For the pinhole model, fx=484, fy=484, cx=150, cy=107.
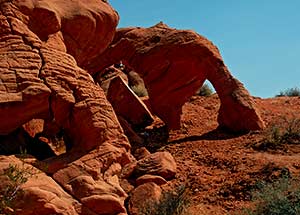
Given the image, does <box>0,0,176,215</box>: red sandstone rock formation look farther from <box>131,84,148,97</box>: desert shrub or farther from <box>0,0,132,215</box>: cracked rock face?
<box>131,84,148,97</box>: desert shrub

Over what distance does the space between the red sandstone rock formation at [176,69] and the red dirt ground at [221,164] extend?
1.98ft

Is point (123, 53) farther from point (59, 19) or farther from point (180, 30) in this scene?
point (59, 19)

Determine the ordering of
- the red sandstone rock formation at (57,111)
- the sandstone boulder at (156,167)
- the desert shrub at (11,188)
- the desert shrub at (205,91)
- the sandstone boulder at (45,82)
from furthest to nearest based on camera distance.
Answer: the desert shrub at (205,91) → the sandstone boulder at (156,167) → the sandstone boulder at (45,82) → the red sandstone rock formation at (57,111) → the desert shrub at (11,188)

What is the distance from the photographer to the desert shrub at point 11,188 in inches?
261

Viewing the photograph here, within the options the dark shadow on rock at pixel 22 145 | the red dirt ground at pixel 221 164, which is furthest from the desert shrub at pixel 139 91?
the dark shadow on rock at pixel 22 145

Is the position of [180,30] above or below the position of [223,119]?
above

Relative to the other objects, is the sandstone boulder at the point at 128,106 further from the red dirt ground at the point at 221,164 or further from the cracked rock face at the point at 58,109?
the cracked rock face at the point at 58,109

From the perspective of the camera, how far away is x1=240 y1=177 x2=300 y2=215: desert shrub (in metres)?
7.66

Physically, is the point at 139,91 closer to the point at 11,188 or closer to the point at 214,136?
the point at 214,136

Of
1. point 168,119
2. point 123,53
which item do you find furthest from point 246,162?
point 123,53

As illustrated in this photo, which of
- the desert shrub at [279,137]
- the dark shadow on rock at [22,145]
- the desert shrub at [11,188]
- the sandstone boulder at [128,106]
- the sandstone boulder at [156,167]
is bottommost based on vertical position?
the desert shrub at [11,188]

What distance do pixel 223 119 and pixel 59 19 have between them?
6.88 meters

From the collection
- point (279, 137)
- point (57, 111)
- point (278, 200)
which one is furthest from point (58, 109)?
point (279, 137)

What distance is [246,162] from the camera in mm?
10953
